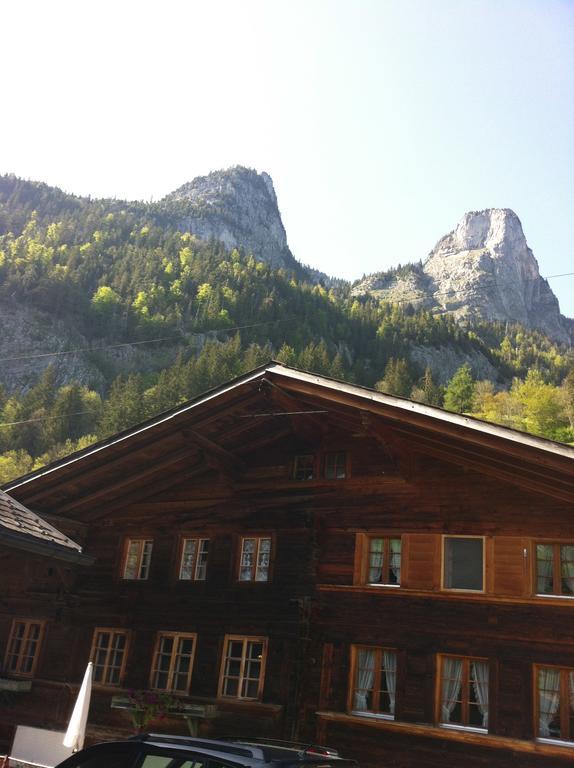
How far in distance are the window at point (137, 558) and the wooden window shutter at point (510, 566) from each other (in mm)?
8318

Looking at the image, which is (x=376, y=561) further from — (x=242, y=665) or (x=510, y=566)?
(x=242, y=665)

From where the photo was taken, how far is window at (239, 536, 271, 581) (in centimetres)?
1625

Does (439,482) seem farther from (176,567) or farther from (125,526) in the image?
(125,526)

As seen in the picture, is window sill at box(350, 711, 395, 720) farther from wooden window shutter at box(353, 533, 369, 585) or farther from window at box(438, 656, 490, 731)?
wooden window shutter at box(353, 533, 369, 585)

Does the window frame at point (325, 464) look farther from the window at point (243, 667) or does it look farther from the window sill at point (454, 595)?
the window at point (243, 667)

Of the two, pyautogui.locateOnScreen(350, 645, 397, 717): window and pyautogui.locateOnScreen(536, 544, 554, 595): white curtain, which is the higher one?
pyautogui.locateOnScreen(536, 544, 554, 595): white curtain

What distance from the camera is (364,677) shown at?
14242 mm

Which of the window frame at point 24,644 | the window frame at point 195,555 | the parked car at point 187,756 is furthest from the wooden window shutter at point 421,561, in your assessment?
the window frame at point 24,644

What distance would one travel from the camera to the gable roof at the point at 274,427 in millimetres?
13109

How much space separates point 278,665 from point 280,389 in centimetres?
570

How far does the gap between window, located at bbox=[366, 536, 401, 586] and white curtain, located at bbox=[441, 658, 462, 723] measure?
181 centimetres

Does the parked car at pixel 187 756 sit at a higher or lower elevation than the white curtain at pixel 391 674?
lower

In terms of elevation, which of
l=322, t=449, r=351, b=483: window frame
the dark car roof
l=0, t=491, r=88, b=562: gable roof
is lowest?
the dark car roof

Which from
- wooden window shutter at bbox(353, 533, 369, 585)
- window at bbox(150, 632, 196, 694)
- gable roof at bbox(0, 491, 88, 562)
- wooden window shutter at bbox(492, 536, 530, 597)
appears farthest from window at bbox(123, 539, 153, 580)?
wooden window shutter at bbox(492, 536, 530, 597)
